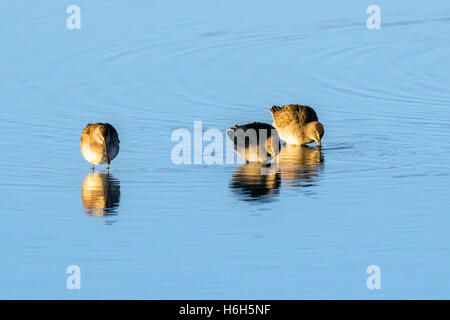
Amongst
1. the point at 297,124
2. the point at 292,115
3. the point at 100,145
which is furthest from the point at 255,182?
the point at 292,115

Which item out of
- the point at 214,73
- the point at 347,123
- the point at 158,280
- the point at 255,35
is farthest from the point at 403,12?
the point at 158,280

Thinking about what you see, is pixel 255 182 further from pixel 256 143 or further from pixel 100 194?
pixel 100 194

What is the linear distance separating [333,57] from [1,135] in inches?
444

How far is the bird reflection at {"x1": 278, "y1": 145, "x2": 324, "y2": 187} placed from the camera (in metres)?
18.1

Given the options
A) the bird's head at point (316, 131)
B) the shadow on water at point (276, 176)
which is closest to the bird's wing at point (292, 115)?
the bird's head at point (316, 131)

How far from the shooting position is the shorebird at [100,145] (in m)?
18.6

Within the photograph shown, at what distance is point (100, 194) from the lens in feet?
56.5

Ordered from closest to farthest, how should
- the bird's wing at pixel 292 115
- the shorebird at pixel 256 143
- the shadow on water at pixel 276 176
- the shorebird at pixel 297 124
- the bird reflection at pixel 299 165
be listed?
1. the shadow on water at pixel 276 176
2. the bird reflection at pixel 299 165
3. the shorebird at pixel 256 143
4. the shorebird at pixel 297 124
5. the bird's wing at pixel 292 115

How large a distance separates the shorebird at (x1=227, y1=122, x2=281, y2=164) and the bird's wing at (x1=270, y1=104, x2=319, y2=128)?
6.58ft

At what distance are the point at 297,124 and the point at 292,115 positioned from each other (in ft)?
1.55

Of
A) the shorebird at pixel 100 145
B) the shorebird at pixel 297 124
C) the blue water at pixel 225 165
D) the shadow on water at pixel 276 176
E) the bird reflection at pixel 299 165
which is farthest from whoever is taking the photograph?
the shorebird at pixel 297 124

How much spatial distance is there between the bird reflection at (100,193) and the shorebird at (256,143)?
8.63ft

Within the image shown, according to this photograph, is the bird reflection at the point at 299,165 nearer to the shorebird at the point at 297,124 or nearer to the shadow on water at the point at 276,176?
the shadow on water at the point at 276,176

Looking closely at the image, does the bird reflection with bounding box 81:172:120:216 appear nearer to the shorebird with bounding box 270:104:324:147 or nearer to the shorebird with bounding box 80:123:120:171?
the shorebird with bounding box 80:123:120:171
